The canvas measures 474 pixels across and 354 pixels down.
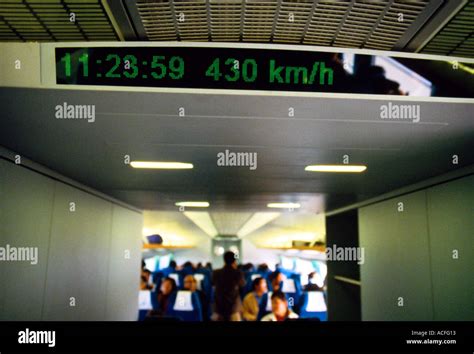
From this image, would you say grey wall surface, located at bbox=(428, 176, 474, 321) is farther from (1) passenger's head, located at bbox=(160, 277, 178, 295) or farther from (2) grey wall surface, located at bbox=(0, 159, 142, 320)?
(1) passenger's head, located at bbox=(160, 277, 178, 295)

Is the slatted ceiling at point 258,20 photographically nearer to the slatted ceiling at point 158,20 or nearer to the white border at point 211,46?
the white border at point 211,46

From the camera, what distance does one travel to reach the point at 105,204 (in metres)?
5.38

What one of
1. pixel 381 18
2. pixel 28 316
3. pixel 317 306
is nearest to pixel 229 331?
pixel 381 18

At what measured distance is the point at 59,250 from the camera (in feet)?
12.5

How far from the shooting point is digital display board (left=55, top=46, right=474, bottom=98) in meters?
1.64

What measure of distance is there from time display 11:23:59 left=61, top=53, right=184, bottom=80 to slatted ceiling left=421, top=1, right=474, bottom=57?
1.04 metres

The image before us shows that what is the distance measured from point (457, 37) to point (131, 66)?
1.32 meters

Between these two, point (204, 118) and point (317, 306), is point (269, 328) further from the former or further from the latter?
point (317, 306)

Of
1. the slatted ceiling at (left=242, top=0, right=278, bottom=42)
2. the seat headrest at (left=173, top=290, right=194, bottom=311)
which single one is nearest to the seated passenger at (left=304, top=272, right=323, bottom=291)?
the seat headrest at (left=173, top=290, right=194, bottom=311)

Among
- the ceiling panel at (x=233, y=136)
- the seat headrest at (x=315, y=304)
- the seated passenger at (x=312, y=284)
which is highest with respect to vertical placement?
the ceiling panel at (x=233, y=136)

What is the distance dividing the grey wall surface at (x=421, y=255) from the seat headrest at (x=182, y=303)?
409 centimetres

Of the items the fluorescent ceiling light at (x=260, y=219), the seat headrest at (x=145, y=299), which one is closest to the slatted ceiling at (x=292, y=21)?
the fluorescent ceiling light at (x=260, y=219)

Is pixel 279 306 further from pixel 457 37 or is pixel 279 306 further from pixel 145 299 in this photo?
pixel 145 299

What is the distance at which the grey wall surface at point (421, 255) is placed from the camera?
321 centimetres
